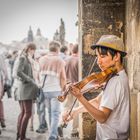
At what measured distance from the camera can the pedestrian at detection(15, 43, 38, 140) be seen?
13.2 ft

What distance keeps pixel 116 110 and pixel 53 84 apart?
166 centimetres

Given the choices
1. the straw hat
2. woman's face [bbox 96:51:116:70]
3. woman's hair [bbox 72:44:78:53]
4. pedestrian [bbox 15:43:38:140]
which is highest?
the straw hat

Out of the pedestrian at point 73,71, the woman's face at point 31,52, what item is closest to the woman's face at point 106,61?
the pedestrian at point 73,71

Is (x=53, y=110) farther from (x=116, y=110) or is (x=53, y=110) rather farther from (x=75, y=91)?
(x=116, y=110)

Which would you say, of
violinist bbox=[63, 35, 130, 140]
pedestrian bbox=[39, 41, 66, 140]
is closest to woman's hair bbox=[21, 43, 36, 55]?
pedestrian bbox=[39, 41, 66, 140]

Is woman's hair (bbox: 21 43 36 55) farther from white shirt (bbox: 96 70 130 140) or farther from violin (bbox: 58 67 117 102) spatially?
white shirt (bbox: 96 70 130 140)

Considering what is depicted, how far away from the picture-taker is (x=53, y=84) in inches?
157

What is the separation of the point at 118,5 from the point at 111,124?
175cm

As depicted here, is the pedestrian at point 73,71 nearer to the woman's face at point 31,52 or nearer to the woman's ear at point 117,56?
the woman's face at point 31,52

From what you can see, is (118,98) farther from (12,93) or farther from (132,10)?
(12,93)

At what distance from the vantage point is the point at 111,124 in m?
2.40

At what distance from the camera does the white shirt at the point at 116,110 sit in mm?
2402

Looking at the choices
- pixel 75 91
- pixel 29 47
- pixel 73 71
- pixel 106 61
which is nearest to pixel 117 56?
pixel 106 61

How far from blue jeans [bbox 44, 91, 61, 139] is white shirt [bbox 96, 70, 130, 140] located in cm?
158
